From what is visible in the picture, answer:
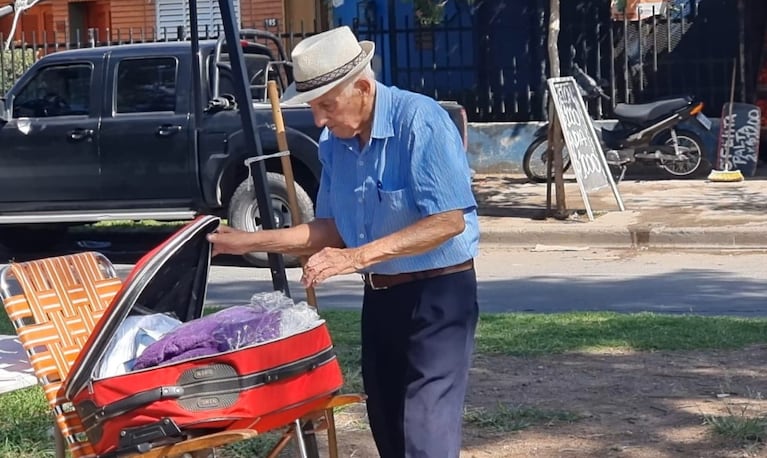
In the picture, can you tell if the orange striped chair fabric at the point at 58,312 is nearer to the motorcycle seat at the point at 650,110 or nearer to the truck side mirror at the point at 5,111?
the truck side mirror at the point at 5,111

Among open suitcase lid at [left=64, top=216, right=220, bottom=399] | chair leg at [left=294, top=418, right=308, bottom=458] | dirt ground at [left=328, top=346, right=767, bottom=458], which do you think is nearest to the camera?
open suitcase lid at [left=64, top=216, right=220, bottom=399]

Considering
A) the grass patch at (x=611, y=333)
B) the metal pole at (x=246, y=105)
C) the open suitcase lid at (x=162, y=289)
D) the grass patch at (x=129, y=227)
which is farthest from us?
the grass patch at (x=129, y=227)

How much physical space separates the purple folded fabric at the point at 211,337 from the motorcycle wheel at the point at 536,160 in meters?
12.6

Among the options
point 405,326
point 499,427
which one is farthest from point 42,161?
point 405,326

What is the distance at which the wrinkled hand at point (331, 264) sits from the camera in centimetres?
373

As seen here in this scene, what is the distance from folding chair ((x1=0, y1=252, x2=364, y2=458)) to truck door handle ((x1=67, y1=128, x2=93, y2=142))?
24.7ft

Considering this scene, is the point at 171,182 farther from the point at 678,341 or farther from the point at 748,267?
the point at 678,341

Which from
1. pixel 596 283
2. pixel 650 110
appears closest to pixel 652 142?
pixel 650 110

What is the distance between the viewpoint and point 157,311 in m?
4.27

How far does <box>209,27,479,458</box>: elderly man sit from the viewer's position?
12.5 ft

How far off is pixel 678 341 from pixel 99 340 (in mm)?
4140

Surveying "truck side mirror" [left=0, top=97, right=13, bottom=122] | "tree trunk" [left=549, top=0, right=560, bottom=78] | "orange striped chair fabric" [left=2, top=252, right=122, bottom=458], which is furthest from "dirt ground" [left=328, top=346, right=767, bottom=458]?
"tree trunk" [left=549, top=0, right=560, bottom=78]

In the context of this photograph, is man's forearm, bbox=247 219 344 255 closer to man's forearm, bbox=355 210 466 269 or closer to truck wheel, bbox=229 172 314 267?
man's forearm, bbox=355 210 466 269

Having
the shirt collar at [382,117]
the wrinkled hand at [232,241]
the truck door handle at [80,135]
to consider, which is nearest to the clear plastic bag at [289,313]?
the wrinkled hand at [232,241]
